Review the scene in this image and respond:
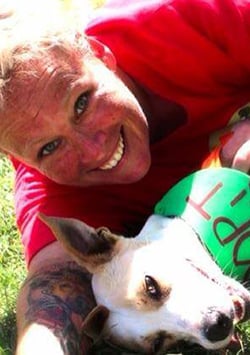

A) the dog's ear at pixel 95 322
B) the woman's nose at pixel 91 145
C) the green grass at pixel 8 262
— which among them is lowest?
the green grass at pixel 8 262

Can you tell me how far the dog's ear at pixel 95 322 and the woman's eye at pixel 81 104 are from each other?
688 millimetres

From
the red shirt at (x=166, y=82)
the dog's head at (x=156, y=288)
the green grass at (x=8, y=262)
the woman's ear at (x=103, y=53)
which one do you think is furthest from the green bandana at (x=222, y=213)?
the green grass at (x=8, y=262)

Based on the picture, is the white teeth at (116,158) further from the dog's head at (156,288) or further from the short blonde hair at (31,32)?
the short blonde hair at (31,32)

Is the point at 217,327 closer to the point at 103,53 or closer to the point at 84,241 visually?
the point at 84,241

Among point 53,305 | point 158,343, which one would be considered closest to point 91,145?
point 53,305

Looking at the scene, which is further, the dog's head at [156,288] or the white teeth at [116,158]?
the white teeth at [116,158]

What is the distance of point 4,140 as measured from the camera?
11.2 feet

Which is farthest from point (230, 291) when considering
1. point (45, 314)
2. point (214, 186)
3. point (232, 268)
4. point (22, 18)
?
point (22, 18)

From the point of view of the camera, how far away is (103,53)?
3.58m

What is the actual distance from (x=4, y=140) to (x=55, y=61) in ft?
1.12

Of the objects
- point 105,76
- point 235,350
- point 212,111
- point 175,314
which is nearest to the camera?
point 175,314

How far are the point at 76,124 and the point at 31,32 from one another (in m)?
0.35

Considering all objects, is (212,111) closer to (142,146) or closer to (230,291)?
(142,146)

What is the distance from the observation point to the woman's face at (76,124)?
3281mm
